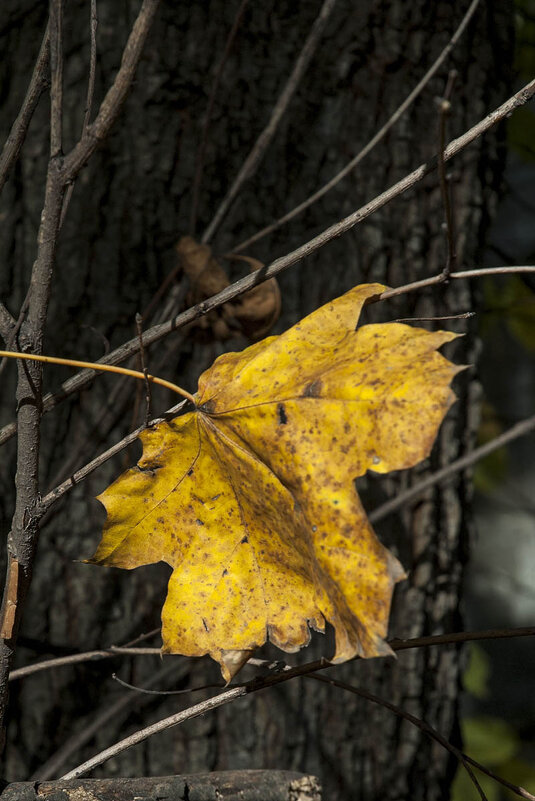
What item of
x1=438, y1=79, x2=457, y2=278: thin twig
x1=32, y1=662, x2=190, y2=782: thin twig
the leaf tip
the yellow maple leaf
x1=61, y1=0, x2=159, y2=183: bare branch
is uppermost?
x1=61, y1=0, x2=159, y2=183: bare branch

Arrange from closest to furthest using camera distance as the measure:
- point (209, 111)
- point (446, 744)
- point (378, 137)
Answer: point (446, 744) < point (378, 137) < point (209, 111)

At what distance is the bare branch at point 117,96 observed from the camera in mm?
376

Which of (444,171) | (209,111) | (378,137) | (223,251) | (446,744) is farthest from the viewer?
(223,251)

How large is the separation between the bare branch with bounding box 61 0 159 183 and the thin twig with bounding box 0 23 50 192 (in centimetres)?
6

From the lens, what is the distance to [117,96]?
1.24ft

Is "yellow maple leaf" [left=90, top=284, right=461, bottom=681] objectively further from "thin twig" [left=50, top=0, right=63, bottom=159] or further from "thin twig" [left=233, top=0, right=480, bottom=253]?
"thin twig" [left=233, top=0, right=480, bottom=253]

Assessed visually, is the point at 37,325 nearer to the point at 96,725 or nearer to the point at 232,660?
the point at 232,660

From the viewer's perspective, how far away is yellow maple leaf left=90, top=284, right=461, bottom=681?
322 millimetres

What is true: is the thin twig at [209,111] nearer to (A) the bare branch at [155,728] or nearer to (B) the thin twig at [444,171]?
(B) the thin twig at [444,171]

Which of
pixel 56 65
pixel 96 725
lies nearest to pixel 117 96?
pixel 56 65

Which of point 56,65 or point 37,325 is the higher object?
point 56,65

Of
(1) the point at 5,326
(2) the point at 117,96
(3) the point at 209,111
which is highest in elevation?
(3) the point at 209,111

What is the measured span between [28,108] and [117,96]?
68 mm

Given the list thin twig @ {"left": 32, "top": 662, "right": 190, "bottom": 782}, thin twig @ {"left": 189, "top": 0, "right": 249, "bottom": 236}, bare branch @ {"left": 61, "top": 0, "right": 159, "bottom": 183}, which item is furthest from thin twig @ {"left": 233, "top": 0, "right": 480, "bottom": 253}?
thin twig @ {"left": 32, "top": 662, "right": 190, "bottom": 782}
